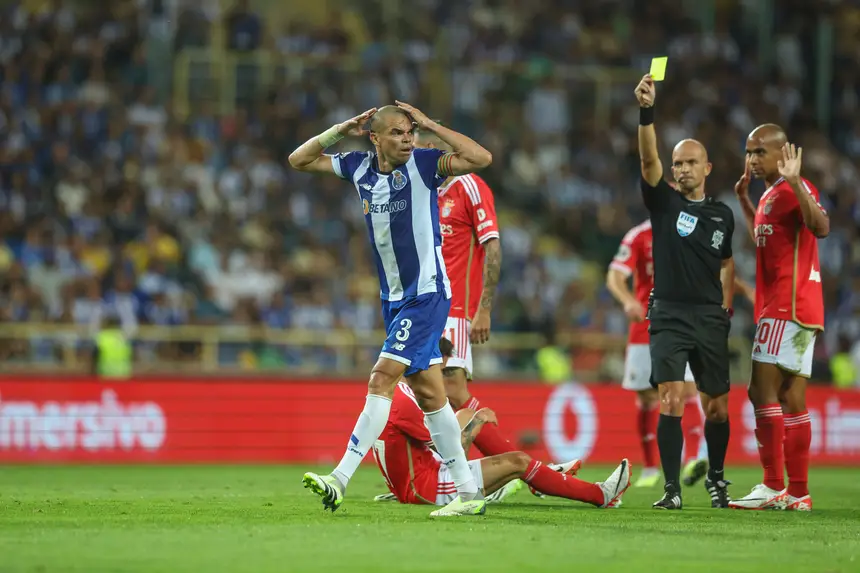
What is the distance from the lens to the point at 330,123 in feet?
76.1

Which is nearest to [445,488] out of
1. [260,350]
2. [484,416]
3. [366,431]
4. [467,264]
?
[484,416]

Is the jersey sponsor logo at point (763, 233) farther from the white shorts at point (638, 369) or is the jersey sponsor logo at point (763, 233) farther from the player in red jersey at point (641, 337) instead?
the white shorts at point (638, 369)

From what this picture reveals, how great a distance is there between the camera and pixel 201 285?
65.4 ft

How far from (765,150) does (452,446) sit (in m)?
3.57

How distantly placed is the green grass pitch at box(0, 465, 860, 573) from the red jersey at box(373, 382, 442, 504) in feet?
0.73

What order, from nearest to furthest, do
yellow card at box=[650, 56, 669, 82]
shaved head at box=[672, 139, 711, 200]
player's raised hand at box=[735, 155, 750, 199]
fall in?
yellow card at box=[650, 56, 669, 82] → shaved head at box=[672, 139, 711, 200] → player's raised hand at box=[735, 155, 750, 199]

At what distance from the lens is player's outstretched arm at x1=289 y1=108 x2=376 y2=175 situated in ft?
28.8

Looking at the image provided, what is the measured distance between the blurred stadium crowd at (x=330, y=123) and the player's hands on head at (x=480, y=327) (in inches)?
361

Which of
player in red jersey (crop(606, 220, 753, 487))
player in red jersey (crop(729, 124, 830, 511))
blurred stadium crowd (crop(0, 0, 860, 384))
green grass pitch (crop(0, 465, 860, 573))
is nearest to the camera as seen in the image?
green grass pitch (crop(0, 465, 860, 573))

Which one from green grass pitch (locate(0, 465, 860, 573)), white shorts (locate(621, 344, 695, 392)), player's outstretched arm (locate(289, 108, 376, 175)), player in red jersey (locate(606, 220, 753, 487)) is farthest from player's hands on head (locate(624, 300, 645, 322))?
player's outstretched arm (locate(289, 108, 376, 175))

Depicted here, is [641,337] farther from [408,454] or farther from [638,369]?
[408,454]

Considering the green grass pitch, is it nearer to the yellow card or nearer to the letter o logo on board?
the yellow card

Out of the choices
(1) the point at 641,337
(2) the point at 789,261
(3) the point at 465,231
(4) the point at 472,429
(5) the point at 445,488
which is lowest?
(5) the point at 445,488

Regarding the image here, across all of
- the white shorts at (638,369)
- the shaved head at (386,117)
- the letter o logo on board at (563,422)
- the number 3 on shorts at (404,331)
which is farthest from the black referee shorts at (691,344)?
the letter o logo on board at (563,422)
